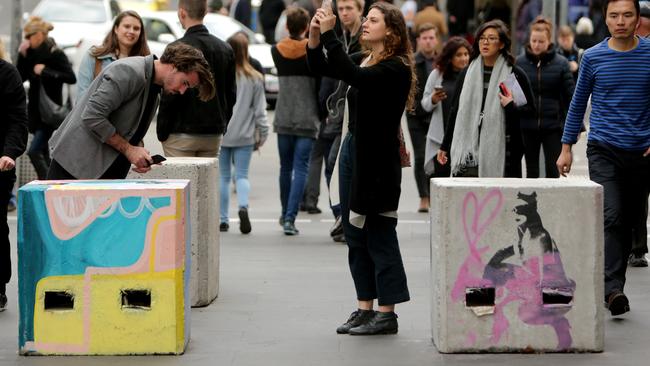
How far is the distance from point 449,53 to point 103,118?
5.19 meters

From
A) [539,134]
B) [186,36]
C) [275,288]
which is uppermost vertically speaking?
[186,36]

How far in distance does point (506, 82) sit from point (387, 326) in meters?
2.73

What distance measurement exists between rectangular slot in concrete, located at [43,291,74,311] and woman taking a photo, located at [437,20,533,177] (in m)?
3.49

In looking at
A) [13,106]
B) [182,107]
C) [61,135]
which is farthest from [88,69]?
[61,135]

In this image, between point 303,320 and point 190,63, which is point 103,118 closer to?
point 190,63

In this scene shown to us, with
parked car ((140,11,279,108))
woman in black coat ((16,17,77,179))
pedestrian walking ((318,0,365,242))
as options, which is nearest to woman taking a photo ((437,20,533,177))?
pedestrian walking ((318,0,365,242))

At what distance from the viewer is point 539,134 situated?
11875 mm

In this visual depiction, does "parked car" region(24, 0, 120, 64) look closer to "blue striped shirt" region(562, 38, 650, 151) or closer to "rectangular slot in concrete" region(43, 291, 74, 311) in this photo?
"blue striped shirt" region(562, 38, 650, 151)

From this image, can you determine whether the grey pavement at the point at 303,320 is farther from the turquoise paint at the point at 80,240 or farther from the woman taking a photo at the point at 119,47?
the woman taking a photo at the point at 119,47

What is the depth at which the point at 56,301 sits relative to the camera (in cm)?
734

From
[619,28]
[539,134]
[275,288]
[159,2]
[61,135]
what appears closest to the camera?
[61,135]

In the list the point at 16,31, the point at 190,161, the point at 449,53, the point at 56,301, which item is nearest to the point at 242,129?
the point at 449,53

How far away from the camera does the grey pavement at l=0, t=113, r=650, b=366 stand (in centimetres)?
725

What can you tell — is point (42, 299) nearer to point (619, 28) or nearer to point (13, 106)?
point (13, 106)
